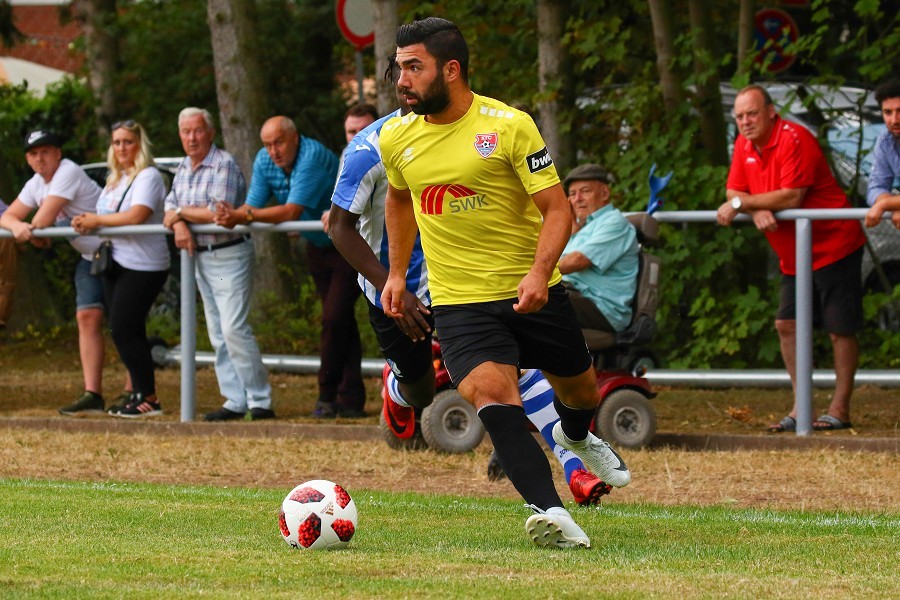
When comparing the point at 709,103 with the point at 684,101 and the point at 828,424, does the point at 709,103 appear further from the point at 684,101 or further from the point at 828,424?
the point at 828,424

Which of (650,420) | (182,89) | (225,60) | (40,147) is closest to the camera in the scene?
(650,420)

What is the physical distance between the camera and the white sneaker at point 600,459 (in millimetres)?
7277

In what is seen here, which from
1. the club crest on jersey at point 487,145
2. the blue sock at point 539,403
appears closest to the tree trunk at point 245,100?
the blue sock at point 539,403

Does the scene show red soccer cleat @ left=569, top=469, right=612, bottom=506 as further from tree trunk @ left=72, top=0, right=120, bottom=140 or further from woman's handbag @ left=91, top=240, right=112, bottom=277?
tree trunk @ left=72, top=0, right=120, bottom=140

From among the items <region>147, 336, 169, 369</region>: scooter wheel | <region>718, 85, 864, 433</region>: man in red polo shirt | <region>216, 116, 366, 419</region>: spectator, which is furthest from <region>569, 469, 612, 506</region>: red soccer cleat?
<region>147, 336, 169, 369</region>: scooter wheel

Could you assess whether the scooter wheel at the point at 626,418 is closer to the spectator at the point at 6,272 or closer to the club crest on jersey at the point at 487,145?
the club crest on jersey at the point at 487,145

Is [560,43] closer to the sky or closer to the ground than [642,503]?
closer to the sky

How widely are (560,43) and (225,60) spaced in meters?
3.20

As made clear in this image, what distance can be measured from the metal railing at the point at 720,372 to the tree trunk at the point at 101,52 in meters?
10.3

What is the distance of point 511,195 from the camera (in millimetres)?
6371

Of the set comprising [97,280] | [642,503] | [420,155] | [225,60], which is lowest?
[642,503]

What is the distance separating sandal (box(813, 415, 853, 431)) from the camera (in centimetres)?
1027

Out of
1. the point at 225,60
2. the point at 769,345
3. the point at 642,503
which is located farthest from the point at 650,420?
the point at 225,60

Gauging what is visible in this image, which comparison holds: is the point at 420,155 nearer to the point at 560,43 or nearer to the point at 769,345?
the point at 769,345
